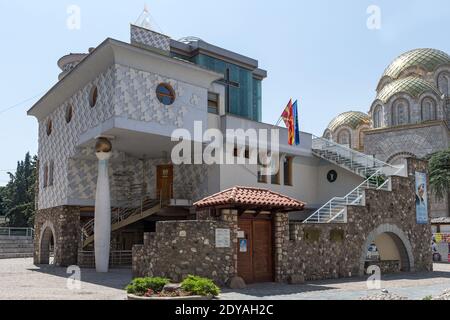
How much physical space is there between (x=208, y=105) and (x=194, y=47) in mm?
3790

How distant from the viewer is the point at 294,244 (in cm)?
1708

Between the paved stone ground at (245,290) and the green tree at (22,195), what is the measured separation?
36165mm

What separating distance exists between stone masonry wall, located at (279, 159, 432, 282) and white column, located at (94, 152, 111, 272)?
26.4 ft

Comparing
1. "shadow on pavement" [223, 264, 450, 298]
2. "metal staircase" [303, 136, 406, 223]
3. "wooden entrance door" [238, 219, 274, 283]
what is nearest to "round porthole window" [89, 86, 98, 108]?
"wooden entrance door" [238, 219, 274, 283]

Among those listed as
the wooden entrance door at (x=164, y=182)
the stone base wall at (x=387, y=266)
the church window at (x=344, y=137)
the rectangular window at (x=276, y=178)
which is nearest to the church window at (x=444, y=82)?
the church window at (x=344, y=137)

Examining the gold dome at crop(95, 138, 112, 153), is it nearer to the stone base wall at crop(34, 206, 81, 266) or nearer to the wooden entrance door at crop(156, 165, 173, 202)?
the wooden entrance door at crop(156, 165, 173, 202)

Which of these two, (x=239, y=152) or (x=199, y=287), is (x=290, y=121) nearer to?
(x=239, y=152)

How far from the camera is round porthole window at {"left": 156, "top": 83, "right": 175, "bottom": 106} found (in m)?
20.6

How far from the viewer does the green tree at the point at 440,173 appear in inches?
1469

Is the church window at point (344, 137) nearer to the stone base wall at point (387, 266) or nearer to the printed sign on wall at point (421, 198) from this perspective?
the printed sign on wall at point (421, 198)

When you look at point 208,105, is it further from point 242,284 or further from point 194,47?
point 242,284

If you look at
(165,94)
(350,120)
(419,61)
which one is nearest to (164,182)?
(165,94)

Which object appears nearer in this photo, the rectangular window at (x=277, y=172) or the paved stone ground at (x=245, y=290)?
the paved stone ground at (x=245, y=290)
